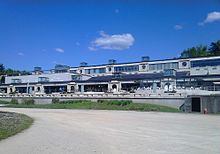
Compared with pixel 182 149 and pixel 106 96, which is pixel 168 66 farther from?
pixel 182 149

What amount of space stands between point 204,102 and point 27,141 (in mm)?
32735

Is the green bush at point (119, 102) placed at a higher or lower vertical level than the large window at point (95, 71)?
lower

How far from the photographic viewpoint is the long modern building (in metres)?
77.2

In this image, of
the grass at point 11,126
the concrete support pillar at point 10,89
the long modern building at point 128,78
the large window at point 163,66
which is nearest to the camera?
the grass at point 11,126

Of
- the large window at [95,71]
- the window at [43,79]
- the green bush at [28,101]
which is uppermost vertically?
the large window at [95,71]

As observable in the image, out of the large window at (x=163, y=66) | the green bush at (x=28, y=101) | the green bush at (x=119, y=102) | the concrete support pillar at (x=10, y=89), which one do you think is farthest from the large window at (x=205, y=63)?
the concrete support pillar at (x=10, y=89)

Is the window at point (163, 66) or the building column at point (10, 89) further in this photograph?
→ the building column at point (10, 89)

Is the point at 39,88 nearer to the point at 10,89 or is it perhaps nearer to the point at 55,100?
the point at 10,89

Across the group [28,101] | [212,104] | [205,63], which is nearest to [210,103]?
[212,104]

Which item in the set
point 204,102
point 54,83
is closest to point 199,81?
point 204,102

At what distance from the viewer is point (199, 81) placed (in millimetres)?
76750

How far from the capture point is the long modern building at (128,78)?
77.2 meters

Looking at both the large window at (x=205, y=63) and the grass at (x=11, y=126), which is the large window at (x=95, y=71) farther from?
the grass at (x=11, y=126)

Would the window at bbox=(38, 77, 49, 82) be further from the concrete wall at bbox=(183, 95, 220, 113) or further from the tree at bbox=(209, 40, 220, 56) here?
the concrete wall at bbox=(183, 95, 220, 113)
